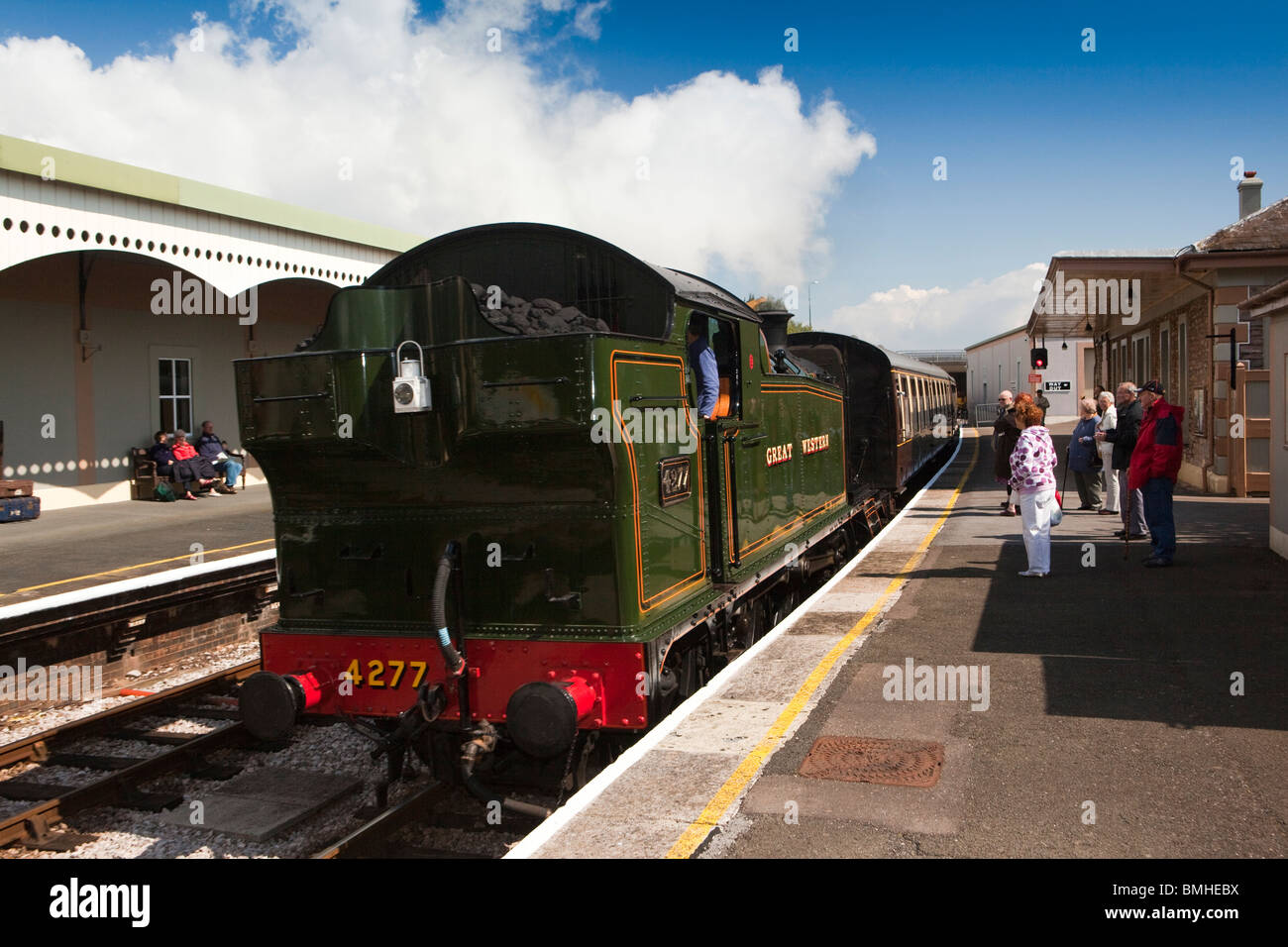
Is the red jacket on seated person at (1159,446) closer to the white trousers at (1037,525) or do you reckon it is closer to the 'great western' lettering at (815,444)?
the white trousers at (1037,525)

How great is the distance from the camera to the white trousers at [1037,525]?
870 cm

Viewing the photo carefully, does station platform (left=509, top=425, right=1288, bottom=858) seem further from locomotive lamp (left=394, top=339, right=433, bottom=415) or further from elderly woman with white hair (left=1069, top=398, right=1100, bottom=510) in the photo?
elderly woman with white hair (left=1069, top=398, right=1100, bottom=510)

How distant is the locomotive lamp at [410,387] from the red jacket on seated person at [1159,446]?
725cm

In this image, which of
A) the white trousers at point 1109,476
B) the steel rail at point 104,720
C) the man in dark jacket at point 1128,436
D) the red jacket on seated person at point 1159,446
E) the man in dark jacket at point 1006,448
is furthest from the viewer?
the man in dark jacket at point 1006,448

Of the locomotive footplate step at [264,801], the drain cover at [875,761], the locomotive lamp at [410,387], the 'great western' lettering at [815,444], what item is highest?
the locomotive lamp at [410,387]

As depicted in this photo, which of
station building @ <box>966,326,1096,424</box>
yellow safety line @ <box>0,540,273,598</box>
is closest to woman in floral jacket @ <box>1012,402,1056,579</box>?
yellow safety line @ <box>0,540,273,598</box>

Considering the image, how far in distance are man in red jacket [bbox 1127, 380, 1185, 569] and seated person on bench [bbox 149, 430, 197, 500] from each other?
16.0 m

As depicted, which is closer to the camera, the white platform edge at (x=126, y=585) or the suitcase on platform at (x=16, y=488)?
the white platform edge at (x=126, y=585)

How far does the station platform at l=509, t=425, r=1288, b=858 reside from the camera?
3.92 meters

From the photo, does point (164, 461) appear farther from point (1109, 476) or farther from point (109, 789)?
point (1109, 476)

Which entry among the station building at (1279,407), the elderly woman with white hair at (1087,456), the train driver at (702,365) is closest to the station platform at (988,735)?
the station building at (1279,407)
